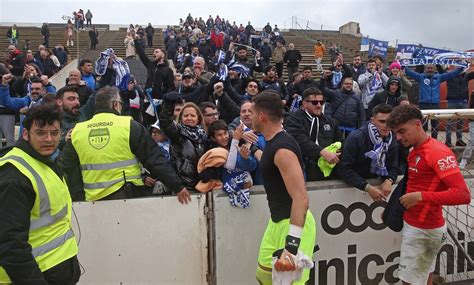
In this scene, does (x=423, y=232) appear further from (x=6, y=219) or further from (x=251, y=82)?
(x=251, y=82)

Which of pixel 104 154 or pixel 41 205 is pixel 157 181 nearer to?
pixel 104 154

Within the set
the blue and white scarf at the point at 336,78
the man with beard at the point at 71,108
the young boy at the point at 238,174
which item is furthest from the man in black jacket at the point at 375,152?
the blue and white scarf at the point at 336,78

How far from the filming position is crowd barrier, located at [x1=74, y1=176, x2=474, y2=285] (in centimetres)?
389

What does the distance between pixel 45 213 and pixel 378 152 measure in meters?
3.09

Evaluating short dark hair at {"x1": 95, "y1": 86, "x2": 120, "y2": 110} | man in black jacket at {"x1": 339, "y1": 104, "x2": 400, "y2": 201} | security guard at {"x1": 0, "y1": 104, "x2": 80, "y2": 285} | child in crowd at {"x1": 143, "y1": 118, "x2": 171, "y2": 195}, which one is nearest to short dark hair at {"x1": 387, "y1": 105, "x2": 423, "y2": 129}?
man in black jacket at {"x1": 339, "y1": 104, "x2": 400, "y2": 201}

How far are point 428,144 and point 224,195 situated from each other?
1.80m

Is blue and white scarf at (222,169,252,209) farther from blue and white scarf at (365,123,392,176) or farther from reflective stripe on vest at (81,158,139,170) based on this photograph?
blue and white scarf at (365,123,392,176)

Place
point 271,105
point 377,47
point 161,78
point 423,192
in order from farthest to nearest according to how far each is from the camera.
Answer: point 377,47
point 161,78
point 423,192
point 271,105

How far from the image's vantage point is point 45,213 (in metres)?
2.48

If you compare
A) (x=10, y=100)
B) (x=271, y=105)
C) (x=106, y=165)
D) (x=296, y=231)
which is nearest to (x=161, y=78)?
(x=10, y=100)

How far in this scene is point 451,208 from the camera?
461cm

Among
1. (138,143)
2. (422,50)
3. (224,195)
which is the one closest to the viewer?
(138,143)

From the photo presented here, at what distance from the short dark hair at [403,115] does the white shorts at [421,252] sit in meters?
0.91

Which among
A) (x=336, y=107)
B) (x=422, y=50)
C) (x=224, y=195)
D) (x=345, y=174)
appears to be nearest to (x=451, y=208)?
(x=345, y=174)
